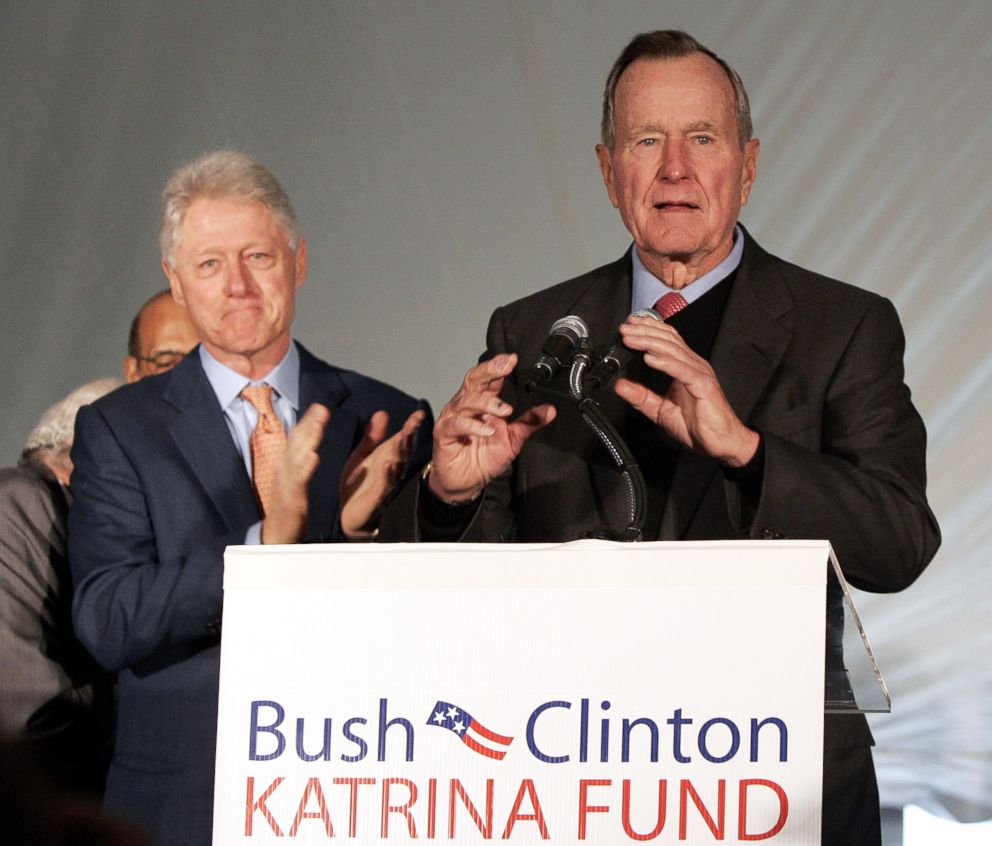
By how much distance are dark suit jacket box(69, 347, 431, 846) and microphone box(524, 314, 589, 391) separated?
3.75 feet

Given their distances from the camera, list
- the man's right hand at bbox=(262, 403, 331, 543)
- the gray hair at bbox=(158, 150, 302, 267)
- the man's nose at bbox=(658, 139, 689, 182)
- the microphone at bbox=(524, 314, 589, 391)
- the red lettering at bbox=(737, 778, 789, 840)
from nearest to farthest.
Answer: the red lettering at bbox=(737, 778, 789, 840) → the microphone at bbox=(524, 314, 589, 391) → the man's right hand at bbox=(262, 403, 331, 543) → the man's nose at bbox=(658, 139, 689, 182) → the gray hair at bbox=(158, 150, 302, 267)

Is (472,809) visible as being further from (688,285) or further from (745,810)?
(688,285)

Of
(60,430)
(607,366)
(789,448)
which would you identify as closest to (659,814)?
(607,366)

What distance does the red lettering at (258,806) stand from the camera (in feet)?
6.24

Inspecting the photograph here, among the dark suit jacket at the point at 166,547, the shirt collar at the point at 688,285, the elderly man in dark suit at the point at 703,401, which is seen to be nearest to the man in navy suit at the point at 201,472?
the dark suit jacket at the point at 166,547

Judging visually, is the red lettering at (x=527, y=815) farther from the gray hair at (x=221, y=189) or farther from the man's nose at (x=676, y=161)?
the gray hair at (x=221, y=189)

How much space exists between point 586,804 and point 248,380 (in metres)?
2.06

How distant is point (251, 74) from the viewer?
4.07 m

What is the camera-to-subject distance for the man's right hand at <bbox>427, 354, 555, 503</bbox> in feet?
8.63

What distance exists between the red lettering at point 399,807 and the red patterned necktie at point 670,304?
1.63 meters

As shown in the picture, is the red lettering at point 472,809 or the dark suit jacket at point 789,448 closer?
the red lettering at point 472,809

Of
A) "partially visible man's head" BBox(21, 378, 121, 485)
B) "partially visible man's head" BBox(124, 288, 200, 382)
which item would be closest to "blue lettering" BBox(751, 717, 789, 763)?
"partially visible man's head" BBox(124, 288, 200, 382)

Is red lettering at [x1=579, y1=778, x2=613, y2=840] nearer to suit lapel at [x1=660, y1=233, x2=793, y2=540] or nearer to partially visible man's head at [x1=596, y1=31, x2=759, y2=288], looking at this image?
suit lapel at [x1=660, y1=233, x2=793, y2=540]

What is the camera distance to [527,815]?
1.88 metres
